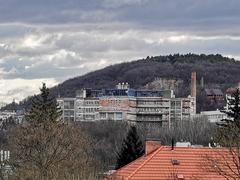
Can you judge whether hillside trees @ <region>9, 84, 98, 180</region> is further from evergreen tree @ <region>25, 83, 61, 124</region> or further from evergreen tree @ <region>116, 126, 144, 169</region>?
evergreen tree @ <region>116, 126, 144, 169</region>

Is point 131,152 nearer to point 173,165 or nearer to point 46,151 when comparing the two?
point 46,151

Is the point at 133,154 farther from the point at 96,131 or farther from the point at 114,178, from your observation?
the point at 96,131

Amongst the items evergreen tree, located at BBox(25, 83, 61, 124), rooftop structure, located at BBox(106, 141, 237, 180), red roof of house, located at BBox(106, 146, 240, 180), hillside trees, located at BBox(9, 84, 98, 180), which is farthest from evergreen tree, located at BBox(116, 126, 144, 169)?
red roof of house, located at BBox(106, 146, 240, 180)

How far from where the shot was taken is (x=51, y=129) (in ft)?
217

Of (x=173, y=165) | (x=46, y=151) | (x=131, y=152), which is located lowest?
(x=131, y=152)

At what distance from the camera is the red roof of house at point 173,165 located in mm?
55500

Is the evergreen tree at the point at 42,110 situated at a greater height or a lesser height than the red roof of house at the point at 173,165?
greater

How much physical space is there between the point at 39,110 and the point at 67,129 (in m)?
16.0

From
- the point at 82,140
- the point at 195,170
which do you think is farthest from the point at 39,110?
the point at 195,170

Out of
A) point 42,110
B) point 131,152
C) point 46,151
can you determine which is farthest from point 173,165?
point 131,152

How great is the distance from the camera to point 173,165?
58094mm

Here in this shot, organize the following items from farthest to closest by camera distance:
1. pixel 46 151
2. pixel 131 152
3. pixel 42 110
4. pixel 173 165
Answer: pixel 131 152 < pixel 42 110 < pixel 46 151 < pixel 173 165

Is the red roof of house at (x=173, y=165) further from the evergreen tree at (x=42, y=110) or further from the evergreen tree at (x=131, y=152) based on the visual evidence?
the evergreen tree at (x=131, y=152)

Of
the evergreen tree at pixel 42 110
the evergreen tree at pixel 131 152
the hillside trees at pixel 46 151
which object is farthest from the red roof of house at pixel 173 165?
the evergreen tree at pixel 131 152
